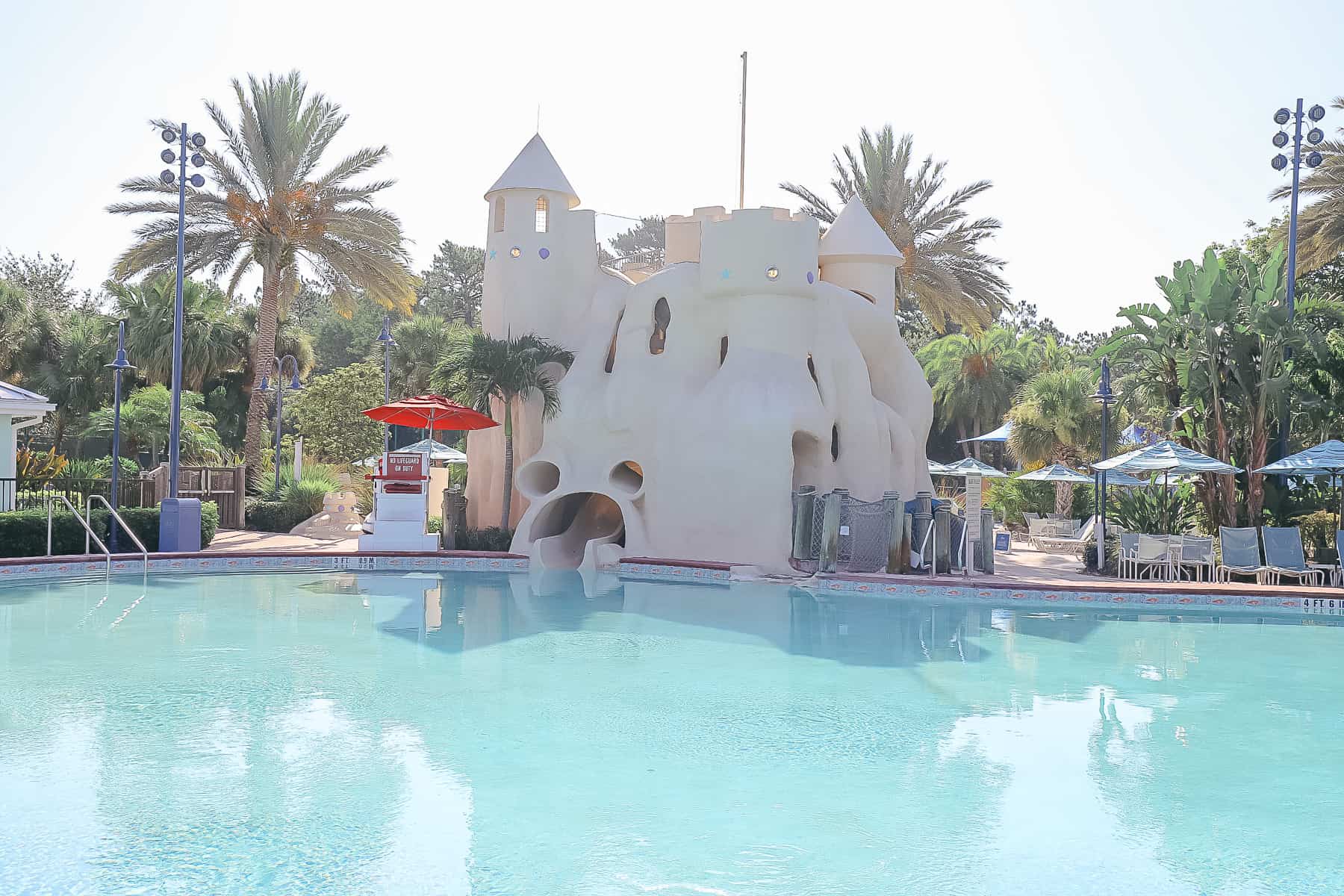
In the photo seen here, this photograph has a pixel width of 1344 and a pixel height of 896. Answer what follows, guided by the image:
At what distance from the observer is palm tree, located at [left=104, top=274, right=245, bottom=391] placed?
3080 centimetres

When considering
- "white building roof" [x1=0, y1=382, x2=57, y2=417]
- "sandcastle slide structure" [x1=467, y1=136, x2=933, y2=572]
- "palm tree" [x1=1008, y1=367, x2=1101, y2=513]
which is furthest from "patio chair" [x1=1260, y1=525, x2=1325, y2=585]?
"white building roof" [x1=0, y1=382, x2=57, y2=417]

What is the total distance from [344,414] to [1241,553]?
22.6 meters

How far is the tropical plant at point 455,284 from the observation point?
60.6 m


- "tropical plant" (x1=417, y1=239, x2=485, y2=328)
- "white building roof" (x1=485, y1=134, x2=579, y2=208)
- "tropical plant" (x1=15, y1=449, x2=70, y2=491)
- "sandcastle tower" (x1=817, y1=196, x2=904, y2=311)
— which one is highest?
"tropical plant" (x1=417, y1=239, x2=485, y2=328)

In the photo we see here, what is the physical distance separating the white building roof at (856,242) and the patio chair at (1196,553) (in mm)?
8061

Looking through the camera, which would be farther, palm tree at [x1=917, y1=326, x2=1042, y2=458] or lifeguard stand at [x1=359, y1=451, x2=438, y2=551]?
palm tree at [x1=917, y1=326, x2=1042, y2=458]

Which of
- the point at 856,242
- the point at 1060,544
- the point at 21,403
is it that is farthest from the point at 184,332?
the point at 1060,544

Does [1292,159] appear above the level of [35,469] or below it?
above

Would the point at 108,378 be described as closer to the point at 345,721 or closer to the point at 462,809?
the point at 345,721

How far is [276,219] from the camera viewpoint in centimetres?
2527

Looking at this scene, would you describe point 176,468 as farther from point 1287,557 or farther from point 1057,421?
point 1057,421

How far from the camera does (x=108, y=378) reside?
3294 centimetres

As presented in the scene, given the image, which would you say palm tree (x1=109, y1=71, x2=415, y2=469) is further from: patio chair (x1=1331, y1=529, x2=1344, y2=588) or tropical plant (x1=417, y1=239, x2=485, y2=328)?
tropical plant (x1=417, y1=239, x2=485, y2=328)

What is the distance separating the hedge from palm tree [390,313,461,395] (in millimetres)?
15945
